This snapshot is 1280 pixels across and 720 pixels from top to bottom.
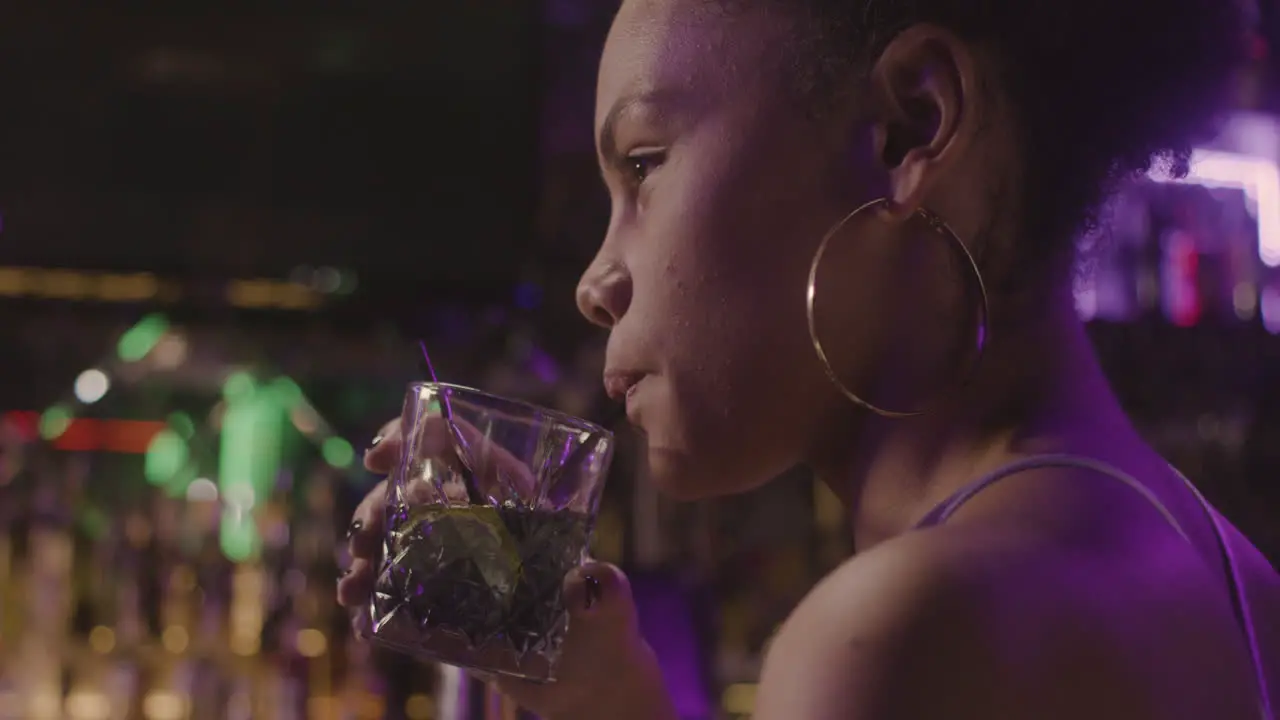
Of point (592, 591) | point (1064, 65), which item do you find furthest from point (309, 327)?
point (1064, 65)

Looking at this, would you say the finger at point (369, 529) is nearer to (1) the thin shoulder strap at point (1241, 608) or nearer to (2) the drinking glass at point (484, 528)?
(2) the drinking glass at point (484, 528)

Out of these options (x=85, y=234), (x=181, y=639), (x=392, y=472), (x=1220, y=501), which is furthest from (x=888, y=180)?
(x=1220, y=501)

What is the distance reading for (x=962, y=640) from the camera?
1.73ft

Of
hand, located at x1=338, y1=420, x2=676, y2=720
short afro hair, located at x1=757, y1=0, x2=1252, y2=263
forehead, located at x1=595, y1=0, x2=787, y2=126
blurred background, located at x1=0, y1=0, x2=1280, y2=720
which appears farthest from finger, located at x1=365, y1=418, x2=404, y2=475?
blurred background, located at x1=0, y1=0, x2=1280, y2=720

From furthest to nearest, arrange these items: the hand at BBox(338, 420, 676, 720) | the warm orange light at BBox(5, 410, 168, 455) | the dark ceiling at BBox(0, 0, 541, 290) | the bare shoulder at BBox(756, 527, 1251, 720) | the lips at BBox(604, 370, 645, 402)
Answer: the warm orange light at BBox(5, 410, 168, 455) < the dark ceiling at BBox(0, 0, 541, 290) < the hand at BBox(338, 420, 676, 720) < the lips at BBox(604, 370, 645, 402) < the bare shoulder at BBox(756, 527, 1251, 720)

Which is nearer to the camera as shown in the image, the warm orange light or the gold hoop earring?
the gold hoop earring

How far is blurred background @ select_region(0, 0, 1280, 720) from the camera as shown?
82.8 inches

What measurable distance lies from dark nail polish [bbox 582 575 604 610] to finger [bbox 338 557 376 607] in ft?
0.51

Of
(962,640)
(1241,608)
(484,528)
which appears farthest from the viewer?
(484,528)

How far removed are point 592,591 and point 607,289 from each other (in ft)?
0.68

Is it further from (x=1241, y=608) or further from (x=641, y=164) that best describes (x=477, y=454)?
(x=1241, y=608)

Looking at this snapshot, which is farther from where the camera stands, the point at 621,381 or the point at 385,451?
the point at 385,451

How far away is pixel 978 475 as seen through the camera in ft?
2.15

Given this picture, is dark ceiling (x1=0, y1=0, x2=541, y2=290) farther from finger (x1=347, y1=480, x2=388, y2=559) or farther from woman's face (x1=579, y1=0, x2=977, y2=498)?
woman's face (x1=579, y1=0, x2=977, y2=498)
